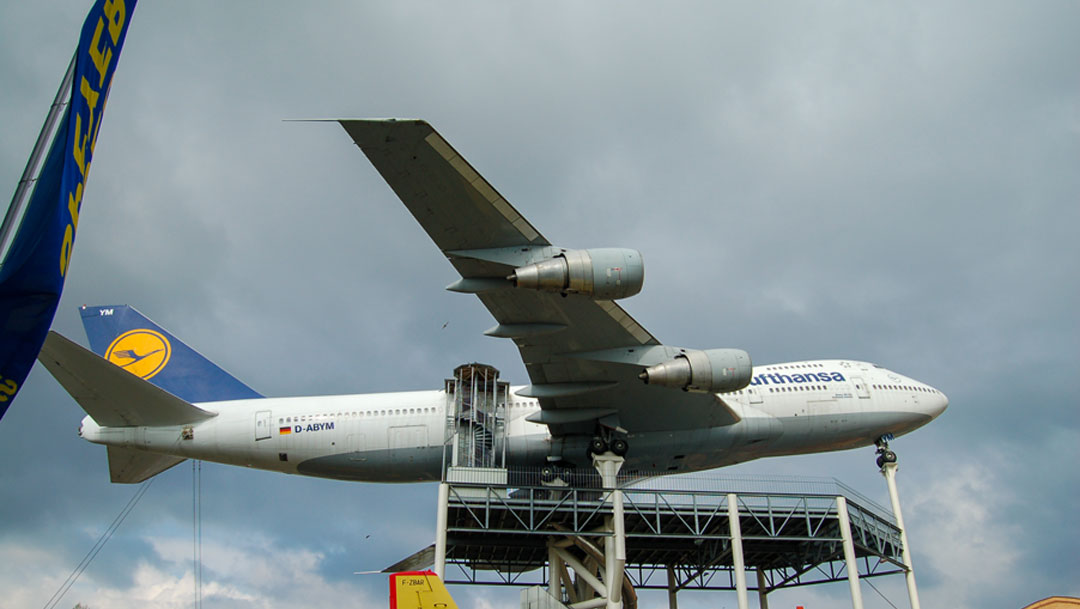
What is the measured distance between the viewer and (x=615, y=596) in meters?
27.2

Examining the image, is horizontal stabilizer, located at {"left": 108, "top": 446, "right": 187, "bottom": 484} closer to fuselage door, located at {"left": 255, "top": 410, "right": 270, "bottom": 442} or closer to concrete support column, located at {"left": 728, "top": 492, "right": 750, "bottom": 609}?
fuselage door, located at {"left": 255, "top": 410, "right": 270, "bottom": 442}

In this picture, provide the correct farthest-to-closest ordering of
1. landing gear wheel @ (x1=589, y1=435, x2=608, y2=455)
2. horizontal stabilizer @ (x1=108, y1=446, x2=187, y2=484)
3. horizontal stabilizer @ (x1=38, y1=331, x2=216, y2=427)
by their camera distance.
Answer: horizontal stabilizer @ (x1=108, y1=446, x2=187, y2=484)
landing gear wheel @ (x1=589, y1=435, x2=608, y2=455)
horizontal stabilizer @ (x1=38, y1=331, x2=216, y2=427)

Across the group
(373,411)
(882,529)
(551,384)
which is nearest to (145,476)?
(373,411)

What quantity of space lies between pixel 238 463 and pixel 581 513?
45.2 feet

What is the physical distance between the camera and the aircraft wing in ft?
72.7

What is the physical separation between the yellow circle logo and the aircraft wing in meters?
16.2

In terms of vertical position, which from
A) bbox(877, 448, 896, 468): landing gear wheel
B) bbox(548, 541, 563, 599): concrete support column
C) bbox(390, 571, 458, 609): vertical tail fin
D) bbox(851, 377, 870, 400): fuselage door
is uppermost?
bbox(851, 377, 870, 400): fuselage door

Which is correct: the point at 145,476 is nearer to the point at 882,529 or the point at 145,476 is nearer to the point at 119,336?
the point at 119,336

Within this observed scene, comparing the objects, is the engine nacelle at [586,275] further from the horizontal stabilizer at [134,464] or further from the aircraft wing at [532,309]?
the horizontal stabilizer at [134,464]

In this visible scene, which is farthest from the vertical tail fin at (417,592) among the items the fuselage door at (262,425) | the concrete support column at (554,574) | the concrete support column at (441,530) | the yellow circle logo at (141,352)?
the yellow circle logo at (141,352)

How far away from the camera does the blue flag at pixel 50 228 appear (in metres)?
8.33

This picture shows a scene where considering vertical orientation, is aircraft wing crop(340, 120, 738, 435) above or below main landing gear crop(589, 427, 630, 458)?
above

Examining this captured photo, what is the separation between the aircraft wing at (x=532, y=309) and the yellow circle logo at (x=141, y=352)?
1615 centimetres

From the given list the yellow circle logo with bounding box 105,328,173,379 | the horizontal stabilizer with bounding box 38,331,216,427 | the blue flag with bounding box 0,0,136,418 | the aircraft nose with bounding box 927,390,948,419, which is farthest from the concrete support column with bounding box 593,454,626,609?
the blue flag with bounding box 0,0,136,418
